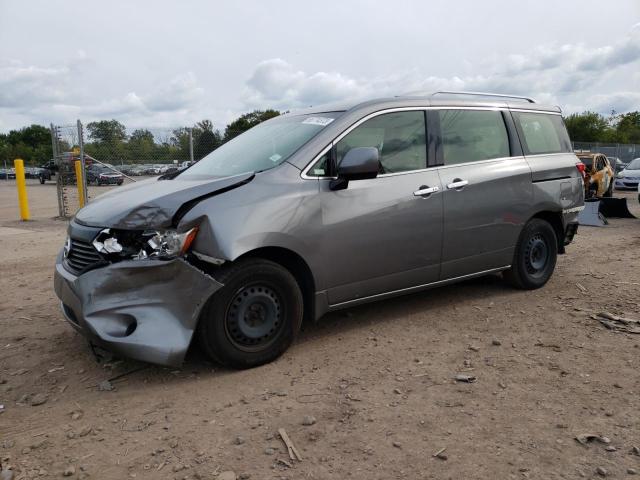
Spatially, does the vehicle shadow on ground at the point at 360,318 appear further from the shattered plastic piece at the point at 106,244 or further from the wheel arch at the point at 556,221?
the shattered plastic piece at the point at 106,244

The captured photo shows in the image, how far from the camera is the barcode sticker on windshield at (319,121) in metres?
4.16

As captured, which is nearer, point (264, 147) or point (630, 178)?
point (264, 147)

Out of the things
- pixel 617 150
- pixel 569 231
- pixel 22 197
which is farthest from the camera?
pixel 617 150

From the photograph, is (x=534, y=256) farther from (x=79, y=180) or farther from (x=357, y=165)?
(x=79, y=180)

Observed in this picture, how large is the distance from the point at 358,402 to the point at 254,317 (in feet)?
3.01

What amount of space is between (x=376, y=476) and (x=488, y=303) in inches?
120

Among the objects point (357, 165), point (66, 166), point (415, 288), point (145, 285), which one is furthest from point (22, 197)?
point (357, 165)

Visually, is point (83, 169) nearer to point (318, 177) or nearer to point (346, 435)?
point (318, 177)

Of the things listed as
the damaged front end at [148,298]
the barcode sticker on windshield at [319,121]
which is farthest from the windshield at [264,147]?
the damaged front end at [148,298]

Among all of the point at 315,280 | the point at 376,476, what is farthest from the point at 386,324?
the point at 376,476

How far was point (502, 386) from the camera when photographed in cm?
339

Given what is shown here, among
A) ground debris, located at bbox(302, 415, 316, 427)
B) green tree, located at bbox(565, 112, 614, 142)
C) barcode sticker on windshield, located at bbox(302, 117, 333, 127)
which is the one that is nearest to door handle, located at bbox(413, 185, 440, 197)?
barcode sticker on windshield, located at bbox(302, 117, 333, 127)

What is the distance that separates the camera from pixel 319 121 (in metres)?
4.25

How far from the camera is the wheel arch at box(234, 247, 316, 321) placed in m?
3.70
